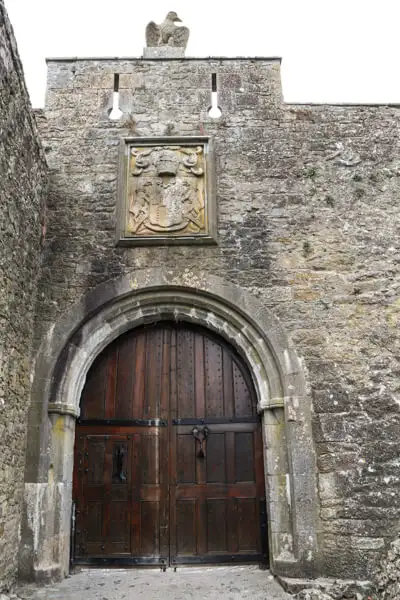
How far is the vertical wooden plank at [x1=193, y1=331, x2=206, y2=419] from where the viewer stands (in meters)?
5.19

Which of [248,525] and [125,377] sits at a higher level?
[125,377]

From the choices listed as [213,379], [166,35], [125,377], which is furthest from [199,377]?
[166,35]

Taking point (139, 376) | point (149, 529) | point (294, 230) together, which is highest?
point (294, 230)

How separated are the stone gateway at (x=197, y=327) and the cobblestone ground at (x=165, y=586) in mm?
134

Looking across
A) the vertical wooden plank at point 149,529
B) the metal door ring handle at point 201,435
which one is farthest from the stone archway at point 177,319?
the vertical wooden plank at point 149,529

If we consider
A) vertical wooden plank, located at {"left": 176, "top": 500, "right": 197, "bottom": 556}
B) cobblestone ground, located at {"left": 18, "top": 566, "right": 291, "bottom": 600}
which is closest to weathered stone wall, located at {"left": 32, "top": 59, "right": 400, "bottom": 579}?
cobblestone ground, located at {"left": 18, "top": 566, "right": 291, "bottom": 600}

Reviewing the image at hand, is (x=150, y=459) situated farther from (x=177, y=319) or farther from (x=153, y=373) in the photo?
(x=177, y=319)

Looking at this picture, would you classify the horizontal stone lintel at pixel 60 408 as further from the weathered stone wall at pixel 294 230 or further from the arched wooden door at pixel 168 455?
the weathered stone wall at pixel 294 230

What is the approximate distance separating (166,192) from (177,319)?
1303 millimetres

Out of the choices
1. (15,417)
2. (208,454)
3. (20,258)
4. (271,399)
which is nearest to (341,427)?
(271,399)

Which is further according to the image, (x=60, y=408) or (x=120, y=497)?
(x=120, y=497)

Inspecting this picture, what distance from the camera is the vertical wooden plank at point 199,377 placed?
17.0 ft

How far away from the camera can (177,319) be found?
17.4ft

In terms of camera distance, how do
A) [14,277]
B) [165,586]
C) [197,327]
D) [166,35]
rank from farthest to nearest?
[166,35] → [197,327] → [14,277] → [165,586]
